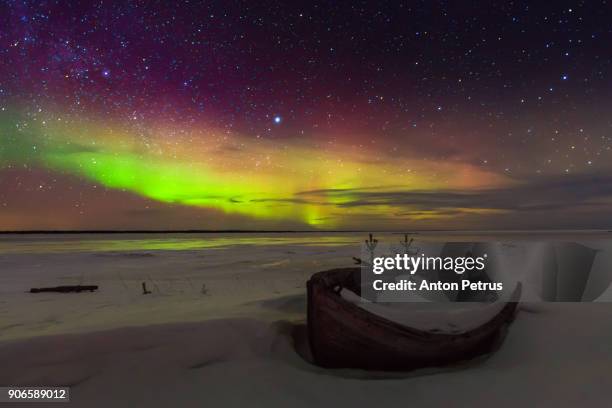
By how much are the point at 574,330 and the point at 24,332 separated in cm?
1014

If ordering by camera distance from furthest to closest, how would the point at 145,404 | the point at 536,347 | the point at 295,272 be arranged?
1. the point at 295,272
2. the point at 536,347
3. the point at 145,404

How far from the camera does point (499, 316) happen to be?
6066 millimetres

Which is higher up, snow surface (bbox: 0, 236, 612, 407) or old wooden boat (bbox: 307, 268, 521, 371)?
old wooden boat (bbox: 307, 268, 521, 371)

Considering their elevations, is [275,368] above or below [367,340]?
below

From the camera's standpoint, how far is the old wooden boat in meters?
5.10

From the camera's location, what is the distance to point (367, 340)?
5.16 meters

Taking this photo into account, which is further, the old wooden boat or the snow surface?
the old wooden boat

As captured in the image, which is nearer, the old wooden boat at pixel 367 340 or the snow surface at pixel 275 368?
the snow surface at pixel 275 368

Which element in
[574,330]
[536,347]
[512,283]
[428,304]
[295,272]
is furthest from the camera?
[295,272]

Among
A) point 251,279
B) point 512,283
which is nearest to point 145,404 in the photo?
point 512,283

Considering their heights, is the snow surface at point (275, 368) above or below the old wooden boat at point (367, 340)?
below

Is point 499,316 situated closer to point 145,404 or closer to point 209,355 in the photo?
point 209,355

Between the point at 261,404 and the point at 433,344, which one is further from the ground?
the point at 433,344

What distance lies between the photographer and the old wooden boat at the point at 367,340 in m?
5.10
